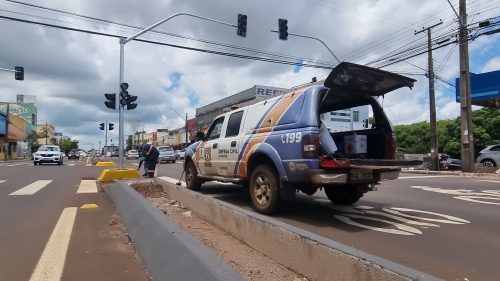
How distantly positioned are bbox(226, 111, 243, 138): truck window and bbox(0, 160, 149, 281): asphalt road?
2831 mm

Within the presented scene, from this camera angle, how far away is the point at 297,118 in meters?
7.23

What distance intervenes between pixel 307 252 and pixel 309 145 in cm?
268

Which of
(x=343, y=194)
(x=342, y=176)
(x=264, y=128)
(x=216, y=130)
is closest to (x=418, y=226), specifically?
(x=342, y=176)

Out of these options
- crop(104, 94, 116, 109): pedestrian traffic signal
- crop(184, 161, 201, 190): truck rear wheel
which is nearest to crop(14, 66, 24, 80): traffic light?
crop(104, 94, 116, 109): pedestrian traffic signal

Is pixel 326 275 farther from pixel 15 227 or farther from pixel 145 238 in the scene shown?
pixel 15 227

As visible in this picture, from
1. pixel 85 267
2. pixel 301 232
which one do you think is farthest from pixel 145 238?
pixel 301 232

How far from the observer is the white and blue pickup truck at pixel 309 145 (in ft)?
22.5

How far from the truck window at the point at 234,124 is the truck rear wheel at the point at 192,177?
198 centimetres

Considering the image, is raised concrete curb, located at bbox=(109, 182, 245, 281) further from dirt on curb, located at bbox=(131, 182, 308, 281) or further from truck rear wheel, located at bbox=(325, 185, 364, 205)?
truck rear wheel, located at bbox=(325, 185, 364, 205)

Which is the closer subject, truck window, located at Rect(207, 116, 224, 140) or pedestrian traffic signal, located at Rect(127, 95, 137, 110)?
truck window, located at Rect(207, 116, 224, 140)

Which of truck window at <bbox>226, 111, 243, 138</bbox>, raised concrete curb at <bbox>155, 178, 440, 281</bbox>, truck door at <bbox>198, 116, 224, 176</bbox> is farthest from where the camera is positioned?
truck door at <bbox>198, 116, 224, 176</bbox>

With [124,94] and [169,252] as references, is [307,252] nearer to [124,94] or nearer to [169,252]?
[169,252]

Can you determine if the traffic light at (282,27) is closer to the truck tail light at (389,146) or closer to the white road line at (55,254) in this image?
the truck tail light at (389,146)

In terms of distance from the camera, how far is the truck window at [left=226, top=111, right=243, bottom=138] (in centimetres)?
926
